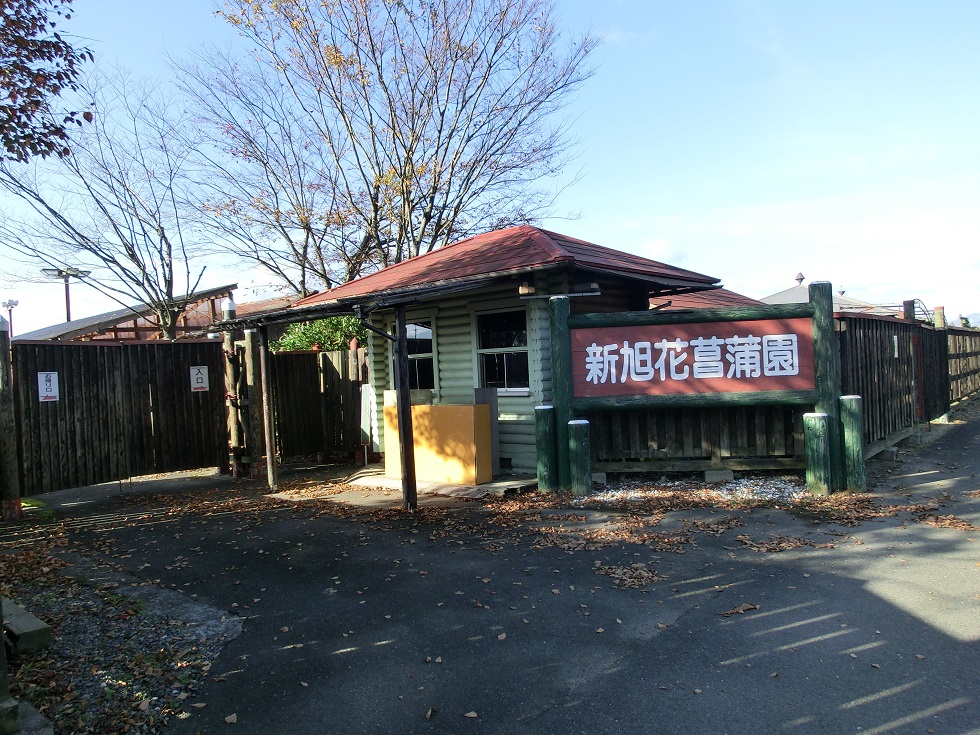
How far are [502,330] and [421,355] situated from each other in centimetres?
192

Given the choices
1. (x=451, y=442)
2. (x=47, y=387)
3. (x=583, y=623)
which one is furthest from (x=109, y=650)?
(x=47, y=387)

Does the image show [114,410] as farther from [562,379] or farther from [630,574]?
[630,574]

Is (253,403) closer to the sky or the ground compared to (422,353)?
closer to the ground

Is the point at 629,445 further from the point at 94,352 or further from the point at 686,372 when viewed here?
the point at 94,352

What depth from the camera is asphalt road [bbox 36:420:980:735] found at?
11.2ft

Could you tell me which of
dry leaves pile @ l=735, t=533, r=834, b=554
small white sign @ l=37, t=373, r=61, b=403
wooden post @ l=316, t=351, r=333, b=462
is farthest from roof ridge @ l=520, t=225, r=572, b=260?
small white sign @ l=37, t=373, r=61, b=403

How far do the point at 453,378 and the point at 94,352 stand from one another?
5.58 meters

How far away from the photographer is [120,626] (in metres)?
4.69

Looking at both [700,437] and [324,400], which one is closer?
[700,437]

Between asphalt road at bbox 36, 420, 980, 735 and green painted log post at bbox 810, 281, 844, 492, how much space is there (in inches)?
35.7

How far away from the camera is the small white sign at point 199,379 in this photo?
1152 centimetres

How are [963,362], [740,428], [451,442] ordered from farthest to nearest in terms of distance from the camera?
[963,362]
[451,442]
[740,428]

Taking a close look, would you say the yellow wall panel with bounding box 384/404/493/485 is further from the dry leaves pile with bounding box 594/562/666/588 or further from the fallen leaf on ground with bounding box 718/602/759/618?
the fallen leaf on ground with bounding box 718/602/759/618

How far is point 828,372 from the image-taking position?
8.03 m
